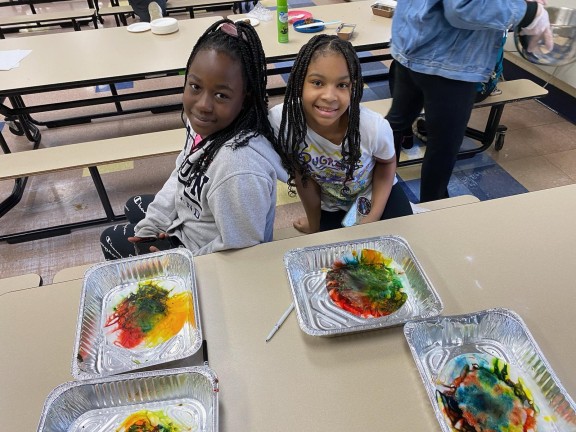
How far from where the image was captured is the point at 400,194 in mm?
1604

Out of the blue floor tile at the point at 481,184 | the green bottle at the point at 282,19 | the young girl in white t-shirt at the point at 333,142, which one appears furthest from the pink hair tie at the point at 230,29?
the blue floor tile at the point at 481,184

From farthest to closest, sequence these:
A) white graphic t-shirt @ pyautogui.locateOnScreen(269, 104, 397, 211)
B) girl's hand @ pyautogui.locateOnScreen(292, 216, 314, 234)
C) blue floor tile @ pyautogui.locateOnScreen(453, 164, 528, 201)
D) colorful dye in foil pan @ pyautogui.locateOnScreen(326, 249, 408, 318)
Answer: blue floor tile @ pyautogui.locateOnScreen(453, 164, 528, 201), girl's hand @ pyautogui.locateOnScreen(292, 216, 314, 234), white graphic t-shirt @ pyautogui.locateOnScreen(269, 104, 397, 211), colorful dye in foil pan @ pyautogui.locateOnScreen(326, 249, 408, 318)

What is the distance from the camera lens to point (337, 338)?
937 millimetres

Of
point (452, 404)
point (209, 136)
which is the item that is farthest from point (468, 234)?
point (209, 136)

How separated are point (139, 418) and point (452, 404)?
62 cm

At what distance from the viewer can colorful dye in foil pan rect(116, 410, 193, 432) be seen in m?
0.81

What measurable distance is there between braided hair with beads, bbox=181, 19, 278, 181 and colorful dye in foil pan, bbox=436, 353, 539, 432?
0.75m

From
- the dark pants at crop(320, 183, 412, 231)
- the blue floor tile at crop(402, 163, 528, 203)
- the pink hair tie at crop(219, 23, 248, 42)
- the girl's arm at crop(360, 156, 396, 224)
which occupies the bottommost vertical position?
the blue floor tile at crop(402, 163, 528, 203)

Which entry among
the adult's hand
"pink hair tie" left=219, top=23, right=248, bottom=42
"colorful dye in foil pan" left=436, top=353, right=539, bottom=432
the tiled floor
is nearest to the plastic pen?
"colorful dye in foil pan" left=436, top=353, right=539, bottom=432

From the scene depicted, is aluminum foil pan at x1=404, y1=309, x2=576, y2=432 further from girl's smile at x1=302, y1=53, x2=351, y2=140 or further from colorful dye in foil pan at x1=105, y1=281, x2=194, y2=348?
girl's smile at x1=302, y1=53, x2=351, y2=140

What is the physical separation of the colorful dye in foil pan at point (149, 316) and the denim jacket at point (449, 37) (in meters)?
1.38

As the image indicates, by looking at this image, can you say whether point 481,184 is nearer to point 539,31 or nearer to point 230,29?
point 539,31

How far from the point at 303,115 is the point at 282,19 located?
4.15 ft

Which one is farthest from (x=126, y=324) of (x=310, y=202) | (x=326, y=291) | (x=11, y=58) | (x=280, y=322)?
(x=11, y=58)
